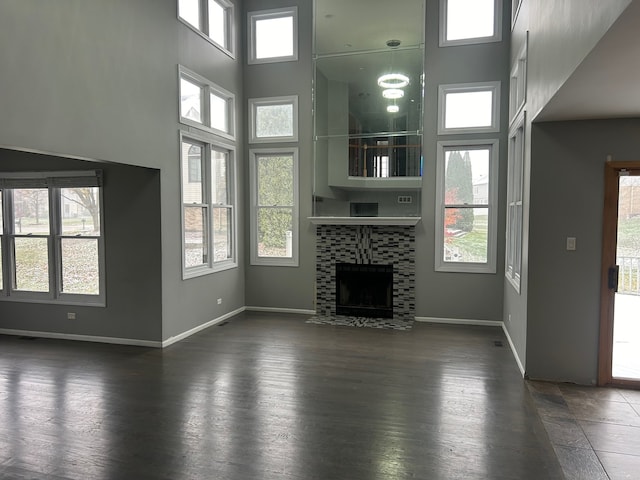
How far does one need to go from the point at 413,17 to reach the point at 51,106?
500cm

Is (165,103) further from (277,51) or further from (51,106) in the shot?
(277,51)

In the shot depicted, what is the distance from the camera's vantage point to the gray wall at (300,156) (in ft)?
22.5

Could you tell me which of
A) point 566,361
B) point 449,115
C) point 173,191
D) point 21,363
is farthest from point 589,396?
point 21,363

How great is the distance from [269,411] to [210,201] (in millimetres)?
3458

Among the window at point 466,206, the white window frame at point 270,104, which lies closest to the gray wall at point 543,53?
the window at point 466,206

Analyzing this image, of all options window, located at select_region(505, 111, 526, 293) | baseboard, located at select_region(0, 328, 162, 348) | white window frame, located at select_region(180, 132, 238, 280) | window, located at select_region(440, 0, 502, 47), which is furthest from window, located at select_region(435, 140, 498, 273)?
baseboard, located at select_region(0, 328, 162, 348)

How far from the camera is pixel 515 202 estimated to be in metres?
5.20

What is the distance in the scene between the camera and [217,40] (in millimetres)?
6520

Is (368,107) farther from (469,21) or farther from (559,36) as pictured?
(559,36)

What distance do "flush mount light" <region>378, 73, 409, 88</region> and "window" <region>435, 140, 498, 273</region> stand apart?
1057mm

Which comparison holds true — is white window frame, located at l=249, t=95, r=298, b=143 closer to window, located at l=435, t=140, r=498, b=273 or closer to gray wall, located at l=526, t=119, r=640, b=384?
window, located at l=435, t=140, r=498, b=273

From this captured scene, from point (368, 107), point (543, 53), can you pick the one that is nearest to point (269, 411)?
point (543, 53)

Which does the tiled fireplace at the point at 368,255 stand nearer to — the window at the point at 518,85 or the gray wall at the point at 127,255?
the window at the point at 518,85

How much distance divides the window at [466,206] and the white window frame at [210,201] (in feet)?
10.1
